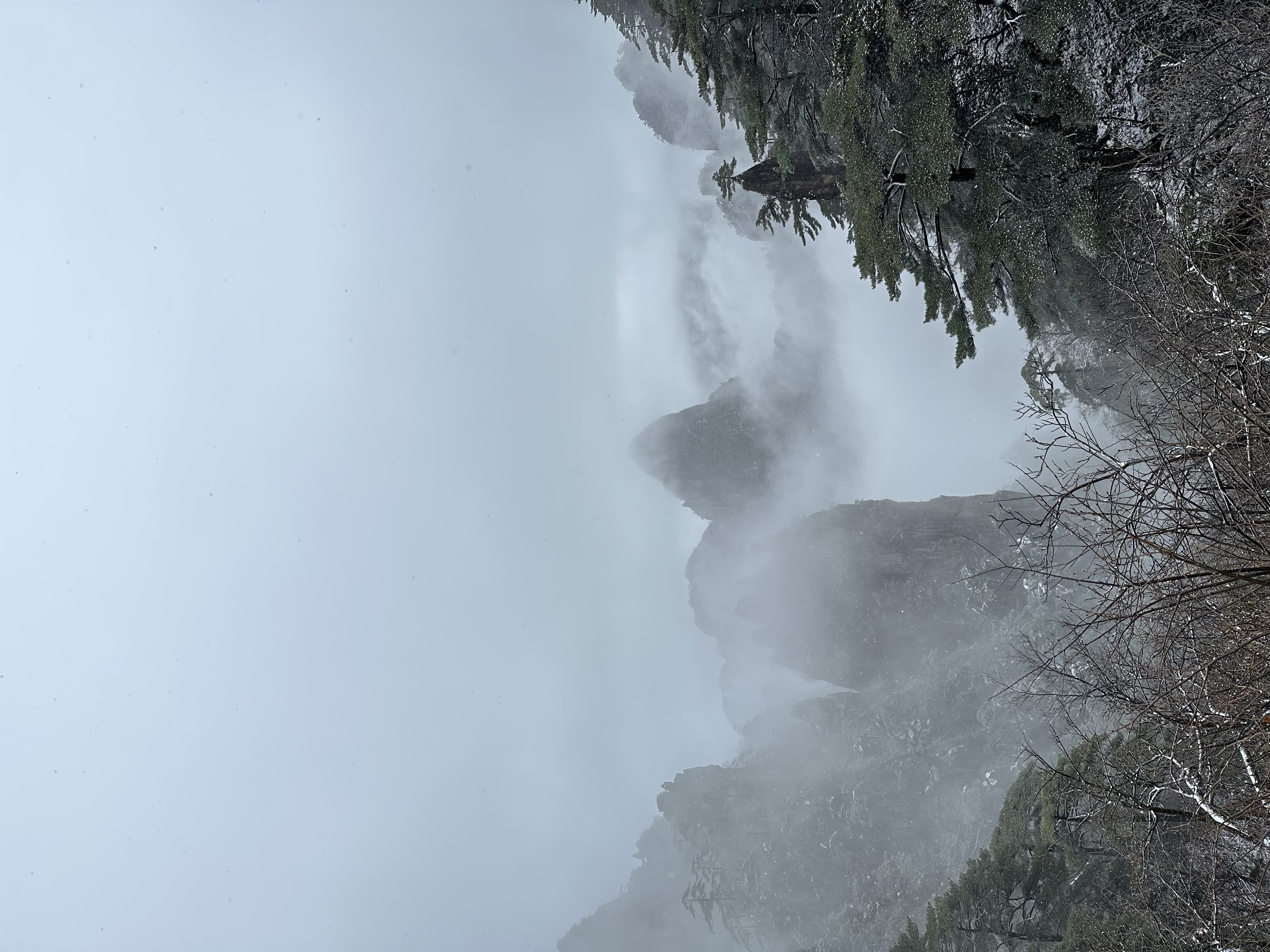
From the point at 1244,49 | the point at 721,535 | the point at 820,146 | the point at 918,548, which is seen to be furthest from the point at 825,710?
the point at 1244,49

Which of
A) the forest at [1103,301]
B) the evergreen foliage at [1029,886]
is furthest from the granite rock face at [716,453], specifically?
the evergreen foliage at [1029,886]

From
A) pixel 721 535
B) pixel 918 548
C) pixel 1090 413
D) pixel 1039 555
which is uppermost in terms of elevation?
pixel 721 535

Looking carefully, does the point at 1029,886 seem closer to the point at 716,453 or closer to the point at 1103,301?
the point at 1103,301

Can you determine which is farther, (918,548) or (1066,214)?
(918,548)

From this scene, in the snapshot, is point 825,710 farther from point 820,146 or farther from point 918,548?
point 820,146

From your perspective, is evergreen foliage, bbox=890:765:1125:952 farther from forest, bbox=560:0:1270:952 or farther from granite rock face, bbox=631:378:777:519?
granite rock face, bbox=631:378:777:519

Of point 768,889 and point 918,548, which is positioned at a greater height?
point 918,548

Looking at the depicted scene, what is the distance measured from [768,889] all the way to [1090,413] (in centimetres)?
3931

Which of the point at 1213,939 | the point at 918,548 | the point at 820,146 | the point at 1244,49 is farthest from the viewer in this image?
the point at 918,548

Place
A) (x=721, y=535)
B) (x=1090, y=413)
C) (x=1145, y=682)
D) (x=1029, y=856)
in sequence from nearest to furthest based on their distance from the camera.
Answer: (x=1145, y=682) → (x=1029, y=856) → (x=1090, y=413) → (x=721, y=535)

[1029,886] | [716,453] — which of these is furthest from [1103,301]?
[716,453]

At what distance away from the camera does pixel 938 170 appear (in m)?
9.77

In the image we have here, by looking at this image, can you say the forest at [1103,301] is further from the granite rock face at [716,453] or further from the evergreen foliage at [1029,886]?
the granite rock face at [716,453]

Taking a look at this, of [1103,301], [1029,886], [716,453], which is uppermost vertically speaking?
[716,453]
